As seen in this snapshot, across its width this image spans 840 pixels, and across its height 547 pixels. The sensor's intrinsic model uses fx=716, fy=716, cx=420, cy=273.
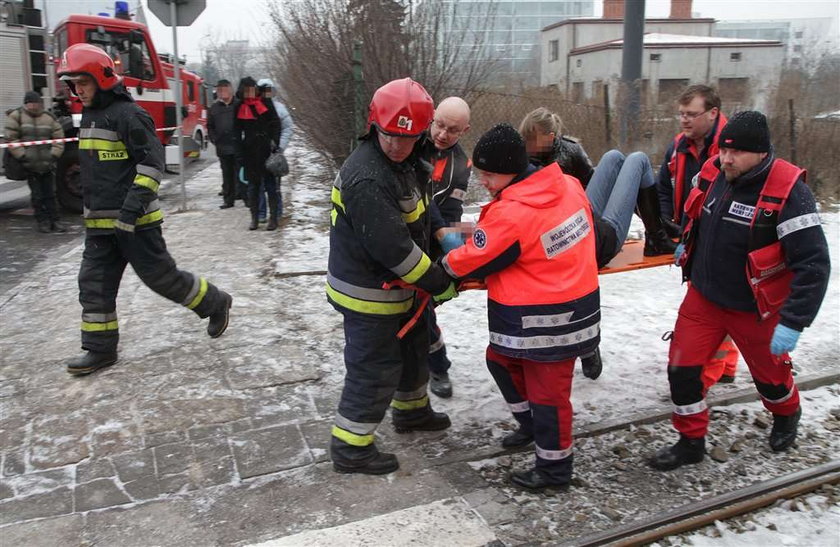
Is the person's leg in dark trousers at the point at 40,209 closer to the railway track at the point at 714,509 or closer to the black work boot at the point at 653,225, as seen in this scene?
the black work boot at the point at 653,225

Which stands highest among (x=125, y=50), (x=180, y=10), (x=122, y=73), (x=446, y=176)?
(x=180, y=10)

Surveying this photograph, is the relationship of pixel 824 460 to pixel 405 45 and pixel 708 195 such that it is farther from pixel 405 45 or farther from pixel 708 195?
pixel 405 45

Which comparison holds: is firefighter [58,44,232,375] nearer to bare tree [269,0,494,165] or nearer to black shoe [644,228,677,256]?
black shoe [644,228,677,256]

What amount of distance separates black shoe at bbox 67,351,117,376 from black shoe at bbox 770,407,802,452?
432 cm

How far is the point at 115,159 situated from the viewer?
483 centimetres

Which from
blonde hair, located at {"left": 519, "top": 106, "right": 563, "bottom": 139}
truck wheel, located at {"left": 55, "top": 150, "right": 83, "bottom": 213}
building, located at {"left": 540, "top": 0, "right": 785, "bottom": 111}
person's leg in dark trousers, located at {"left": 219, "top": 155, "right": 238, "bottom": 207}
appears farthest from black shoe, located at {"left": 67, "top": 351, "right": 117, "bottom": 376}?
building, located at {"left": 540, "top": 0, "right": 785, "bottom": 111}

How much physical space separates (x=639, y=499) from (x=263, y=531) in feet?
6.19

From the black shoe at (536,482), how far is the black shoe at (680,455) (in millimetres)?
616

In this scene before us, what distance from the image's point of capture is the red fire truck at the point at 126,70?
11.1 metres

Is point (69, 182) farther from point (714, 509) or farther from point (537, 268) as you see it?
point (714, 509)

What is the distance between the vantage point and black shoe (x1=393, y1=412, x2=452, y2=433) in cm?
424

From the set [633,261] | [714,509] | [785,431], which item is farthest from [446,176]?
[785,431]

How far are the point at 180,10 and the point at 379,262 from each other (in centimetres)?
836

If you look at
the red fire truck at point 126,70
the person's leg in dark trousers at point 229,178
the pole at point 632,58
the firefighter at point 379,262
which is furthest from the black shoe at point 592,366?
the red fire truck at point 126,70
